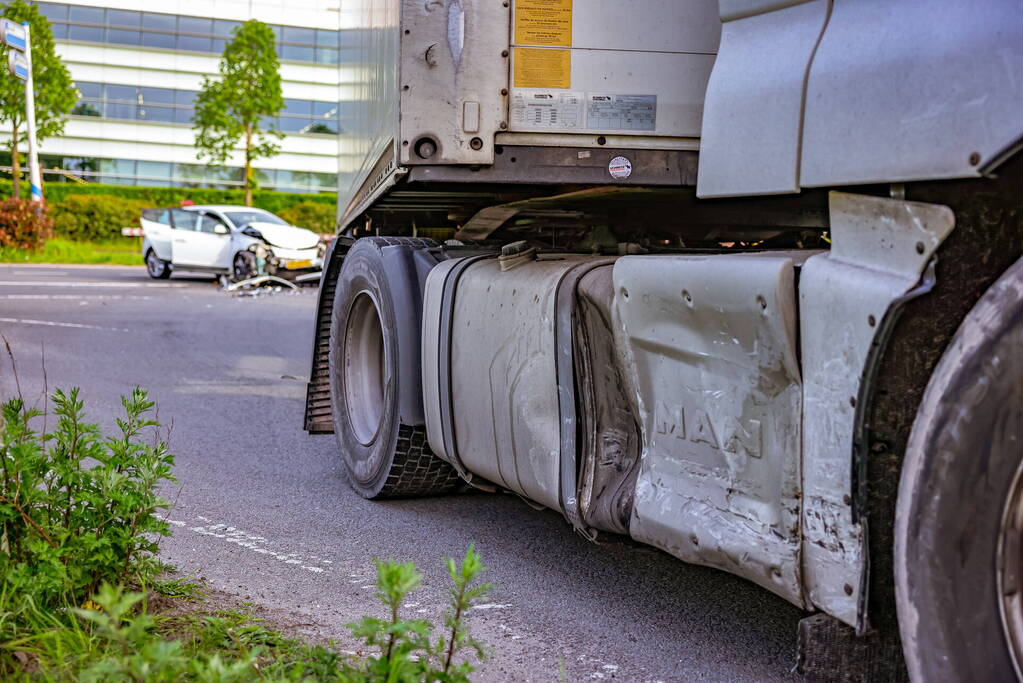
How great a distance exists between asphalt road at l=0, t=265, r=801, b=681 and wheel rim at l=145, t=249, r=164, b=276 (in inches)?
547

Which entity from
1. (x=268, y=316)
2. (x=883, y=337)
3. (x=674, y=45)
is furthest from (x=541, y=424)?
(x=268, y=316)

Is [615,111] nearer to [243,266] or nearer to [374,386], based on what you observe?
[374,386]

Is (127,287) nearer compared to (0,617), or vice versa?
(0,617)

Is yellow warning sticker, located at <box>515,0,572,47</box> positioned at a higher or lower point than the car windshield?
higher

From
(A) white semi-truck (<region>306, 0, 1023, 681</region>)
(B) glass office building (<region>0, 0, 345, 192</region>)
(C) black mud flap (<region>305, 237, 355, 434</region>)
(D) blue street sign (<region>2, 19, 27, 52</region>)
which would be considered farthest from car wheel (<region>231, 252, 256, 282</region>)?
(B) glass office building (<region>0, 0, 345, 192</region>)

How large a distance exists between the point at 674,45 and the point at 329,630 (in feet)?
6.52

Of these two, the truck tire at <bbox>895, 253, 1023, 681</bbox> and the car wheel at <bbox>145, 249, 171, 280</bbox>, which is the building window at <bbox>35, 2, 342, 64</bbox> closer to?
the car wheel at <bbox>145, 249, 171, 280</bbox>

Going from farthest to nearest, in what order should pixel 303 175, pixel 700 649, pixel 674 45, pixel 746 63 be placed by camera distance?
1. pixel 303 175
2. pixel 674 45
3. pixel 700 649
4. pixel 746 63

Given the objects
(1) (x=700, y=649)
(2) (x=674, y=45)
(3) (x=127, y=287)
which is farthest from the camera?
(3) (x=127, y=287)

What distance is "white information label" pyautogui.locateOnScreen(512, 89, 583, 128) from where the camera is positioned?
3.52 m

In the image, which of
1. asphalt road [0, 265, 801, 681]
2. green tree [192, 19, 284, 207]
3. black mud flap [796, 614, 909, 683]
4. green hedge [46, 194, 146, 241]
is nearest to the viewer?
black mud flap [796, 614, 909, 683]

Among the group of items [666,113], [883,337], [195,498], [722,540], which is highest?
[666,113]

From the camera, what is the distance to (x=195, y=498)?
4930mm

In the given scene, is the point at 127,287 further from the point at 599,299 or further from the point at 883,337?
the point at 883,337
